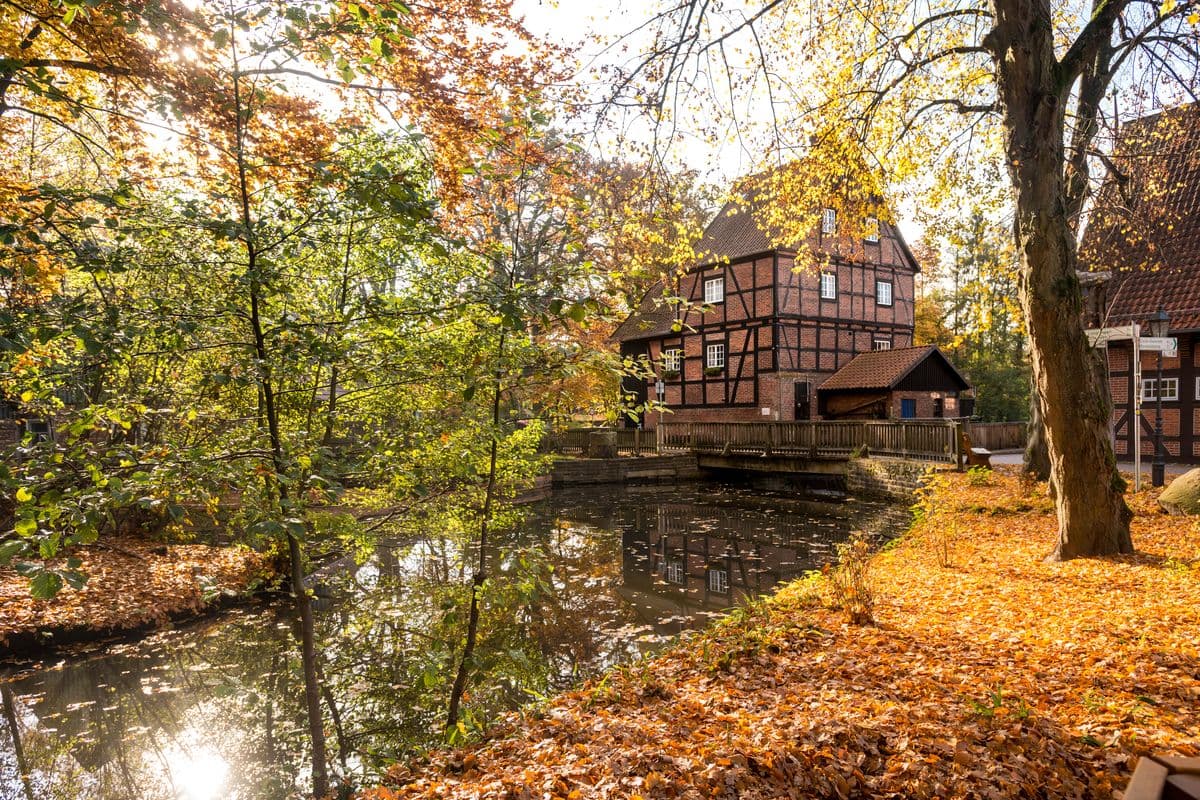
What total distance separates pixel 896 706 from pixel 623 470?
20.7 meters

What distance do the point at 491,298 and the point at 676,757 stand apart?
8.41 ft

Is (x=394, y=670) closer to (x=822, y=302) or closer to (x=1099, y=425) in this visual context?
(x=1099, y=425)

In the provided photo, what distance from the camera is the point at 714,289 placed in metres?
28.6

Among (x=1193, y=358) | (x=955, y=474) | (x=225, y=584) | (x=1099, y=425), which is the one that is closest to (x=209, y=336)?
(x=225, y=584)

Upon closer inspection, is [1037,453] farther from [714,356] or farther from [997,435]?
[714,356]

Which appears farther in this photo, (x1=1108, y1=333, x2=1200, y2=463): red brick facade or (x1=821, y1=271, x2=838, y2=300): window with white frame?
(x1=821, y1=271, x2=838, y2=300): window with white frame

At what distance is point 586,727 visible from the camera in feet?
13.3

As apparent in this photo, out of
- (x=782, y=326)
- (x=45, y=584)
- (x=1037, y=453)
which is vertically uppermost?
(x=782, y=326)

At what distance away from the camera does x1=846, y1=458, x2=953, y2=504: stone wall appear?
1680 cm

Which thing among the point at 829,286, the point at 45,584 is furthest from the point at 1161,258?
the point at 45,584

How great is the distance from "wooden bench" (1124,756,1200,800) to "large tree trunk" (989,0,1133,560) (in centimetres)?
540

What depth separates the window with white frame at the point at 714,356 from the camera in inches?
1107

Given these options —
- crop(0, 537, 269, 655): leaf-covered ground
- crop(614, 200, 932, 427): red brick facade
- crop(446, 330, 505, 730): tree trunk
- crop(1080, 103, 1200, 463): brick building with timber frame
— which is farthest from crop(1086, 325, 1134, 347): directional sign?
crop(614, 200, 932, 427): red brick facade

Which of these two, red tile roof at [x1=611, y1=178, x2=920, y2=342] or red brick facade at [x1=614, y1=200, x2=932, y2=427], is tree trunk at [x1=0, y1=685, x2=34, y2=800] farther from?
red tile roof at [x1=611, y1=178, x2=920, y2=342]
